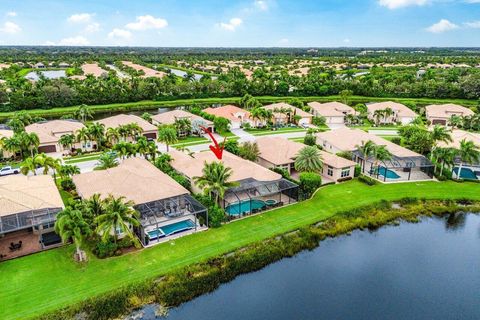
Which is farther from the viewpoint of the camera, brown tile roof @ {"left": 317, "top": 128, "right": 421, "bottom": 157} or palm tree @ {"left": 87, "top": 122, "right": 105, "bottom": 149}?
palm tree @ {"left": 87, "top": 122, "right": 105, "bottom": 149}

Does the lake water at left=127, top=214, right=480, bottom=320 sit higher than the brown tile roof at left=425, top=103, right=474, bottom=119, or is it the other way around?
the brown tile roof at left=425, top=103, right=474, bottom=119

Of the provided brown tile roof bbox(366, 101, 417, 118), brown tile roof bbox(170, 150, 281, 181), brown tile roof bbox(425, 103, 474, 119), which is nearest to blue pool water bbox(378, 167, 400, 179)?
brown tile roof bbox(170, 150, 281, 181)

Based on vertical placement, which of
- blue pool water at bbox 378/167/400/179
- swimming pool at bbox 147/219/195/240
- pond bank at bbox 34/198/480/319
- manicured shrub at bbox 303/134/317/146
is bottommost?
pond bank at bbox 34/198/480/319

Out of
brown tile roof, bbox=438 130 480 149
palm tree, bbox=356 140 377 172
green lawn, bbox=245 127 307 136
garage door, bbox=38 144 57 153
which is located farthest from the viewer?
green lawn, bbox=245 127 307 136

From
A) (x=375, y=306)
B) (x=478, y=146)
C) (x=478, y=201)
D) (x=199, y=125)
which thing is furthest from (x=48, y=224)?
(x=478, y=146)

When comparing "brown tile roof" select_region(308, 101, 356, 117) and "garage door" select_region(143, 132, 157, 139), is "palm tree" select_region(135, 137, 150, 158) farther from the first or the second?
"brown tile roof" select_region(308, 101, 356, 117)

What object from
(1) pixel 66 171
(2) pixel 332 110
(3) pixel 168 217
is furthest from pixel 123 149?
(2) pixel 332 110

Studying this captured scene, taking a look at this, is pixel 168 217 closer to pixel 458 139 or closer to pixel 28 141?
pixel 28 141

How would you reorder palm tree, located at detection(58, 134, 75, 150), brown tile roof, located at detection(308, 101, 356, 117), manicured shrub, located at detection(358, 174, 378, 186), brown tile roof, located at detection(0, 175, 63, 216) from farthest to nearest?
brown tile roof, located at detection(308, 101, 356, 117)
palm tree, located at detection(58, 134, 75, 150)
manicured shrub, located at detection(358, 174, 378, 186)
brown tile roof, located at detection(0, 175, 63, 216)


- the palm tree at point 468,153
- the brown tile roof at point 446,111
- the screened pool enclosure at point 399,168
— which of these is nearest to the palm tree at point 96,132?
the screened pool enclosure at point 399,168
